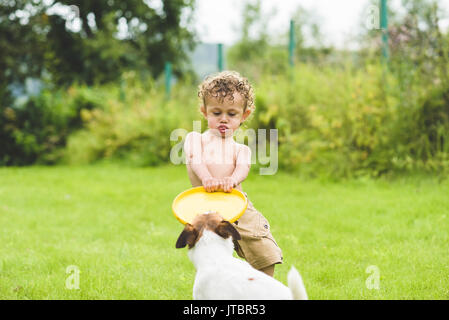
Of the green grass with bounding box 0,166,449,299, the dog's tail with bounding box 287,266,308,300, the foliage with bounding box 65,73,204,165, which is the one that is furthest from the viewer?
the foliage with bounding box 65,73,204,165

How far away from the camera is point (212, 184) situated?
9.21 feet

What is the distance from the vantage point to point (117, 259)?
4.19 meters

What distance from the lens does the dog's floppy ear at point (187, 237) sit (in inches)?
93.9

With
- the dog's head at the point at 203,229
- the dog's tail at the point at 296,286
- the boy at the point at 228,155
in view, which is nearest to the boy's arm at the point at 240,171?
the boy at the point at 228,155

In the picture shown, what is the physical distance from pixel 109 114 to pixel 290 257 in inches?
374

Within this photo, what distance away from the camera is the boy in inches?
113

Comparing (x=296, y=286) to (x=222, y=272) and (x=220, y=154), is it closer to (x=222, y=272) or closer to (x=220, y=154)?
(x=222, y=272)

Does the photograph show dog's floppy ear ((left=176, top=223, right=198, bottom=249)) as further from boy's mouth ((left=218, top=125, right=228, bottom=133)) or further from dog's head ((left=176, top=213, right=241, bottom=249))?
boy's mouth ((left=218, top=125, right=228, bottom=133))

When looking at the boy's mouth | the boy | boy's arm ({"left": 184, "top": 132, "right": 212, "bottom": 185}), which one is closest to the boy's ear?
the boy
